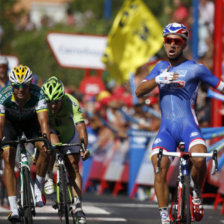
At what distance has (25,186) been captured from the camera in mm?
10211

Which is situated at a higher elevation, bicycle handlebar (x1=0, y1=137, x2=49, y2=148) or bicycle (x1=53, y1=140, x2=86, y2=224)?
bicycle handlebar (x1=0, y1=137, x2=49, y2=148)

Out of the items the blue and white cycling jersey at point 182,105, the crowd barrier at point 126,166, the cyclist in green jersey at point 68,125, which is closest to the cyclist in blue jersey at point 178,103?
the blue and white cycling jersey at point 182,105

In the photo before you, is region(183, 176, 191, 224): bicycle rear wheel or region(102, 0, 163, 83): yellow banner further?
region(102, 0, 163, 83): yellow banner

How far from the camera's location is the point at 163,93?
1018 centimetres

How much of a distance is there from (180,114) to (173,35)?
35.4 inches

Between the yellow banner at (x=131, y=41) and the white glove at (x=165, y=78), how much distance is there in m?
10.5

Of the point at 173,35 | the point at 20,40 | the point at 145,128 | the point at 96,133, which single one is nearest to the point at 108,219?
the point at 173,35

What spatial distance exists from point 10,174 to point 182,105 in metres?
2.25

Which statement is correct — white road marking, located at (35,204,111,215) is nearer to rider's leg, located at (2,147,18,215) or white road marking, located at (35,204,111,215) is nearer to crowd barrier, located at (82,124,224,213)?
crowd barrier, located at (82,124,224,213)

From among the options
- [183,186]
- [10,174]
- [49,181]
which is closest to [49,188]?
[49,181]

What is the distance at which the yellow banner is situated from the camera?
20.5 m

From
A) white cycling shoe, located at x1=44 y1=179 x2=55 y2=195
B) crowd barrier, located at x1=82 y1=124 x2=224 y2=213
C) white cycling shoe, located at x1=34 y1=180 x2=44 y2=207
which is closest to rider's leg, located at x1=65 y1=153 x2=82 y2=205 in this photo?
white cycling shoe, located at x1=44 y1=179 x2=55 y2=195

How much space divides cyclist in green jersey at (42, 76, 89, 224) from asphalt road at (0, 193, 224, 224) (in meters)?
0.69

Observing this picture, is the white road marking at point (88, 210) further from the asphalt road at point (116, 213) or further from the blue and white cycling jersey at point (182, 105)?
the blue and white cycling jersey at point (182, 105)
